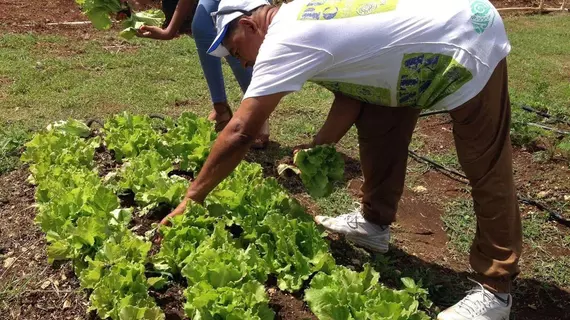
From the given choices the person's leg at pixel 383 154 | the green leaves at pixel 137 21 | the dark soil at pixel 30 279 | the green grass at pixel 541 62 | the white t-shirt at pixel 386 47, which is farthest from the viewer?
the green grass at pixel 541 62

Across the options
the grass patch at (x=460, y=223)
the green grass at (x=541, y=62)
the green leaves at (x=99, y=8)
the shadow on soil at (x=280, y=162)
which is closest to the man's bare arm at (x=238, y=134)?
the shadow on soil at (x=280, y=162)

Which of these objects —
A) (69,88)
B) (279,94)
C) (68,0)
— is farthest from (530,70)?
(68,0)

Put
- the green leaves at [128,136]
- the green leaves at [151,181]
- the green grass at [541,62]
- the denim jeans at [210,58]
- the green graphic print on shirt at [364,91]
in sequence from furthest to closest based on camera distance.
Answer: the green grass at [541,62] < the denim jeans at [210,58] < the green leaves at [128,136] < the green leaves at [151,181] < the green graphic print on shirt at [364,91]

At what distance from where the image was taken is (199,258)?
284cm

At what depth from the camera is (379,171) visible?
3586mm

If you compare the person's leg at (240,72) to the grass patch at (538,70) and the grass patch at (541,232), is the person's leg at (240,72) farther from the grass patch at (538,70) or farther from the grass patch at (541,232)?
the grass patch at (538,70)

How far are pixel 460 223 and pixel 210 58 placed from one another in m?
2.41

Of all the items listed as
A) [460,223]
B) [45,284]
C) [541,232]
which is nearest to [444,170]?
[460,223]

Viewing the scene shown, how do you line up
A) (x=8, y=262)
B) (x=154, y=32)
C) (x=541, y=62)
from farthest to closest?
(x=541, y=62), (x=154, y=32), (x=8, y=262)

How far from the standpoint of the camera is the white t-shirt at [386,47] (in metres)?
2.51

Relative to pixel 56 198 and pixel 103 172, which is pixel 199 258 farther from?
pixel 103 172

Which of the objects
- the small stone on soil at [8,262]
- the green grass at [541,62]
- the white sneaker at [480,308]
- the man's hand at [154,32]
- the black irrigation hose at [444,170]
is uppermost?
the man's hand at [154,32]

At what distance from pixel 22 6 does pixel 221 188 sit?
31.3 feet

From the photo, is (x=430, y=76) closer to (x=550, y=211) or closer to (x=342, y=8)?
(x=342, y=8)
